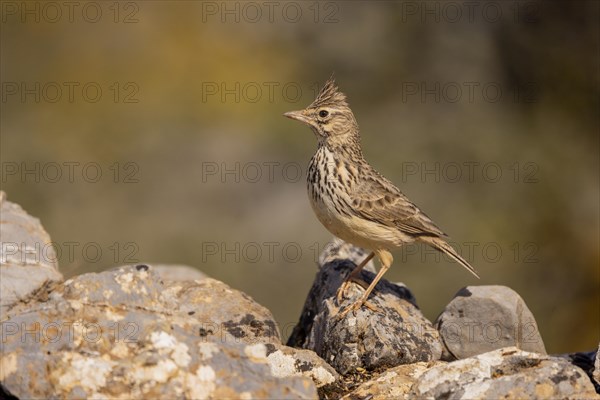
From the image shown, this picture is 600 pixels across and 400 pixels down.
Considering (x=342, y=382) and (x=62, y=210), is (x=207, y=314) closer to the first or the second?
(x=342, y=382)

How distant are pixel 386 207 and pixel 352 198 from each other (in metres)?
0.39

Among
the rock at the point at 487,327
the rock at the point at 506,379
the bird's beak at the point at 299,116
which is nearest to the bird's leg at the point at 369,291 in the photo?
the rock at the point at 487,327

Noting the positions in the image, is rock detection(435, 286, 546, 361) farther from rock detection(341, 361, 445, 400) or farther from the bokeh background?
the bokeh background

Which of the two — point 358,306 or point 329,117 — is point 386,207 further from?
point 358,306

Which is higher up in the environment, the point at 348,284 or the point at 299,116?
the point at 299,116

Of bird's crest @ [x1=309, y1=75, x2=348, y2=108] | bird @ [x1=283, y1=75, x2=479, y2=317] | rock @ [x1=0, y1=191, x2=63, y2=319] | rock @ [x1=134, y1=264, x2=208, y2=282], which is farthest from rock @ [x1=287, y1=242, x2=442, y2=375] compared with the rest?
rock @ [x1=134, y1=264, x2=208, y2=282]

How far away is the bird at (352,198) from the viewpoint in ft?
27.5

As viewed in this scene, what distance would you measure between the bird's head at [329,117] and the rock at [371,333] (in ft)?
4.35

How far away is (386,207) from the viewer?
28.2ft

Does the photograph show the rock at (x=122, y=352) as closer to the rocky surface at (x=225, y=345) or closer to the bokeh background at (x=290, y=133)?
the rocky surface at (x=225, y=345)

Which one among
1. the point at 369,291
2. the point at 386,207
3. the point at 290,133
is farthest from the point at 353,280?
the point at 290,133

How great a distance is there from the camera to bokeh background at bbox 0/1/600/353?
1617 centimetres

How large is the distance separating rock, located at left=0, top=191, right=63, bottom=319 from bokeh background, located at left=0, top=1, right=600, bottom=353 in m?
7.50

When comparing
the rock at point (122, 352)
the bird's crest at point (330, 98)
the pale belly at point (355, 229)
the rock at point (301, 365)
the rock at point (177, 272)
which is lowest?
the rock at point (177, 272)
